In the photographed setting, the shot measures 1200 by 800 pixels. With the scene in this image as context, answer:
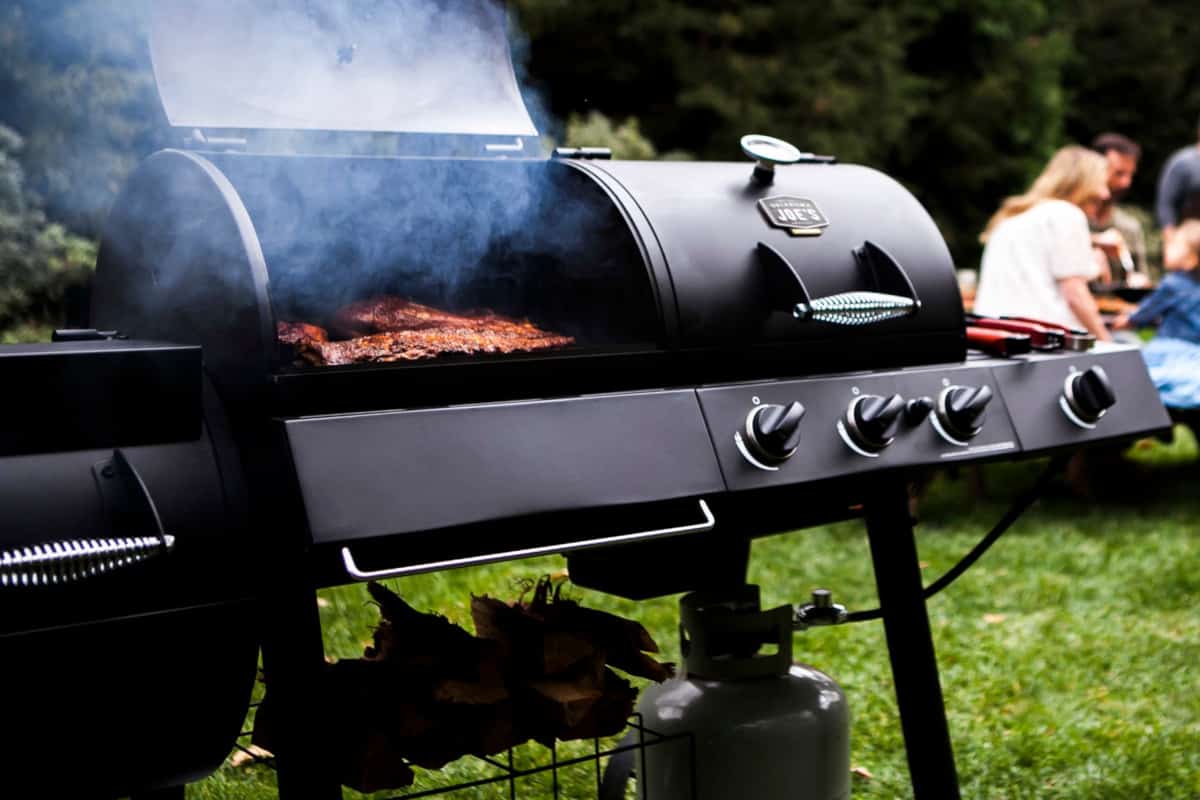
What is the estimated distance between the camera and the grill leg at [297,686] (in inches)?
61.7

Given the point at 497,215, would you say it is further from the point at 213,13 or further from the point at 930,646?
the point at 930,646

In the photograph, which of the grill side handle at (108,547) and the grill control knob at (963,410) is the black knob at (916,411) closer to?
the grill control knob at (963,410)

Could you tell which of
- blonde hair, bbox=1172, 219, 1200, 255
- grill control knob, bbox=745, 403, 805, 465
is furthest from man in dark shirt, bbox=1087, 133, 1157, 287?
grill control knob, bbox=745, 403, 805, 465

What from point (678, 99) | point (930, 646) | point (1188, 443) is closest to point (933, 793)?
point (930, 646)

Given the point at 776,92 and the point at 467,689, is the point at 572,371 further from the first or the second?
the point at 776,92

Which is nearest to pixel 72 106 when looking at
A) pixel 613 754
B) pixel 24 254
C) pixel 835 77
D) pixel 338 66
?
pixel 24 254

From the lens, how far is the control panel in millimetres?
1747

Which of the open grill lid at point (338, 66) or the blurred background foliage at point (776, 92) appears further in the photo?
the blurred background foliage at point (776, 92)

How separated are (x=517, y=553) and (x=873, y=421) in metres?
0.60

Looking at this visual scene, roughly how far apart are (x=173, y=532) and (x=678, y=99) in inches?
549

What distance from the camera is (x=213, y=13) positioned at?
1.94 metres

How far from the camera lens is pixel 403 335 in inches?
69.4

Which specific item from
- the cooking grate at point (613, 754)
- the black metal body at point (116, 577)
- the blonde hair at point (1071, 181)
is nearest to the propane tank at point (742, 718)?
the cooking grate at point (613, 754)

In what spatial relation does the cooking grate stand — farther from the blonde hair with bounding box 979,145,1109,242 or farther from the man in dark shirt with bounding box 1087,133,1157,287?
the man in dark shirt with bounding box 1087,133,1157,287
